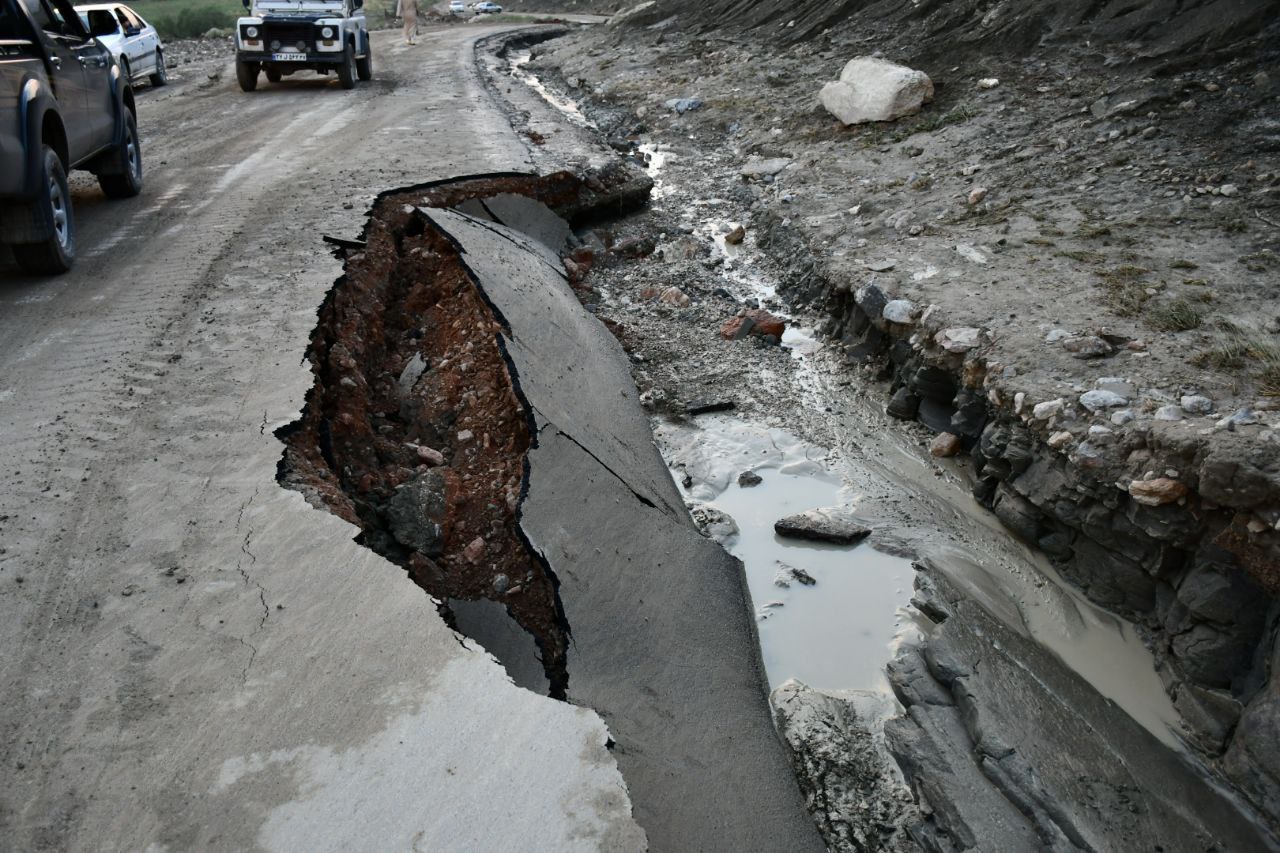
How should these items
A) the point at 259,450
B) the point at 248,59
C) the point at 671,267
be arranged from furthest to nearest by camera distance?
the point at 248,59, the point at 671,267, the point at 259,450

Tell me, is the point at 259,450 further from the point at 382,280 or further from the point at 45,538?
the point at 382,280

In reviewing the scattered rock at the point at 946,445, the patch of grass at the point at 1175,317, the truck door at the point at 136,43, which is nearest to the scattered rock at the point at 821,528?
the scattered rock at the point at 946,445

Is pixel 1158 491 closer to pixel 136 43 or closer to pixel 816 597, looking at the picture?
pixel 816 597

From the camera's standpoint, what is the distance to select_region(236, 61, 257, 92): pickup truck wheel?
578 inches

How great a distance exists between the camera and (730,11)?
62.8 ft

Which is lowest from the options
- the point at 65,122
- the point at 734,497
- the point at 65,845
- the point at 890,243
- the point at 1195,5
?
the point at 734,497

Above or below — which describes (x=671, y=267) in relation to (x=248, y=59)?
below

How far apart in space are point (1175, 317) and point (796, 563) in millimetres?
2967

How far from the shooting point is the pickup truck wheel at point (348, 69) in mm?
14859

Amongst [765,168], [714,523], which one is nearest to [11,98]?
[714,523]

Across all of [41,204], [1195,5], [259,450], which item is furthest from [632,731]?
[1195,5]

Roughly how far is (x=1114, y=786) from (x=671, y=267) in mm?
6465

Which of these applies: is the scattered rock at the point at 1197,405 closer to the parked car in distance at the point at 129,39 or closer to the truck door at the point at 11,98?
the truck door at the point at 11,98

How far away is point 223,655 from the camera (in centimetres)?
331
